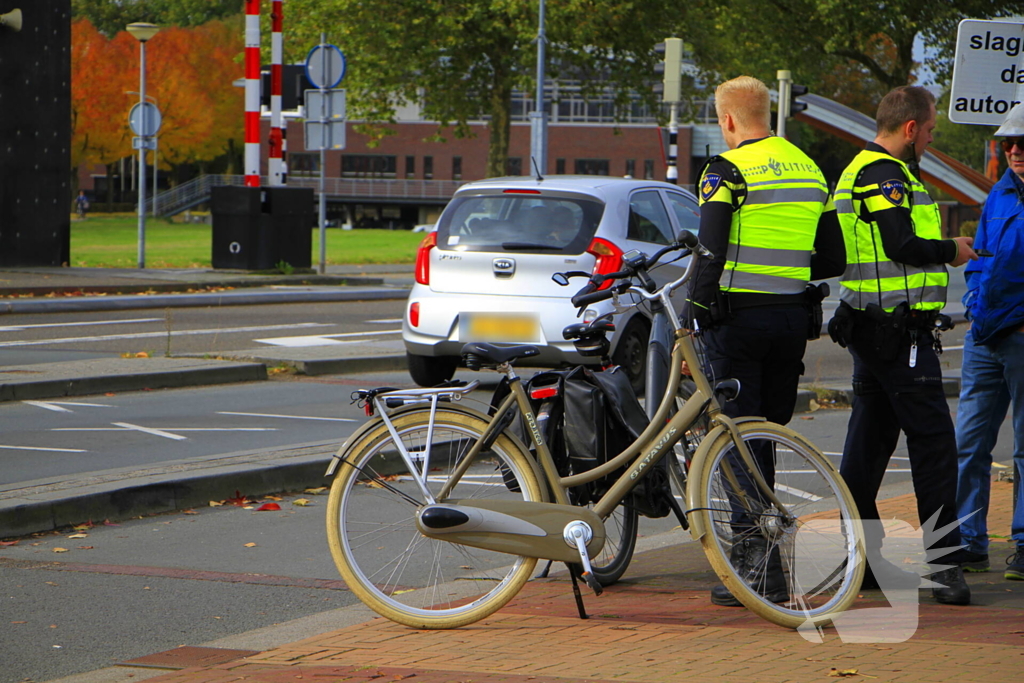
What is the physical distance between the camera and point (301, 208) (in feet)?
80.5

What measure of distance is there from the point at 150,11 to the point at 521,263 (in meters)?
87.8

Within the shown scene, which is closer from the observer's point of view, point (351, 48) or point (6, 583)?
point (6, 583)

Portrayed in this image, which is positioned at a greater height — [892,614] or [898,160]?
[898,160]

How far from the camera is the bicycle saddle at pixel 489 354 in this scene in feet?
15.3

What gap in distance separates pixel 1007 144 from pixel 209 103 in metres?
70.7

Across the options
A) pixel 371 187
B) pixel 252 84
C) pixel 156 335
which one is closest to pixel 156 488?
pixel 156 335

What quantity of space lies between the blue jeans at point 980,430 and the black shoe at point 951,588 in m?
0.62

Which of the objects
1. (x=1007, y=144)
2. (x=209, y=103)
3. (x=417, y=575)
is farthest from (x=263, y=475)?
(x=209, y=103)

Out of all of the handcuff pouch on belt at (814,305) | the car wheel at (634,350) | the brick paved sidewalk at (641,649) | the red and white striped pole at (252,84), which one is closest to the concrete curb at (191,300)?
the red and white striped pole at (252,84)

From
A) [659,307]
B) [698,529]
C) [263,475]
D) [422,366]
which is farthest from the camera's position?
[422,366]

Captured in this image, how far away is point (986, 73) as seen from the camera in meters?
6.94

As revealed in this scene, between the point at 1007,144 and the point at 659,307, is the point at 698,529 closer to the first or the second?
the point at 659,307

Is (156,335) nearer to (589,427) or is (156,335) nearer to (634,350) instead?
(634,350)

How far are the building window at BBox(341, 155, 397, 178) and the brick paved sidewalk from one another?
82.6 meters
